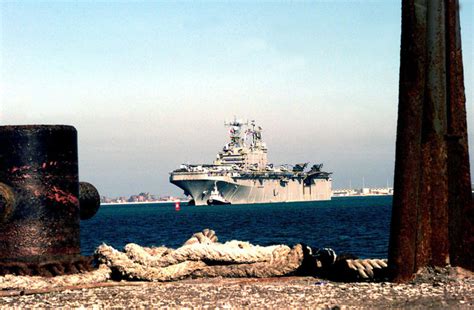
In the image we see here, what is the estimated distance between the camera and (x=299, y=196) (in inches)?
5768

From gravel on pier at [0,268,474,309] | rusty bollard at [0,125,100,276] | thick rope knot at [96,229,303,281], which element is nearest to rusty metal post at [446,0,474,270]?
gravel on pier at [0,268,474,309]

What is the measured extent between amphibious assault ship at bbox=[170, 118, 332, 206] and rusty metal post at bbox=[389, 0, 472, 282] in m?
117

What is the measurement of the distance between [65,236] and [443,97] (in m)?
2.81

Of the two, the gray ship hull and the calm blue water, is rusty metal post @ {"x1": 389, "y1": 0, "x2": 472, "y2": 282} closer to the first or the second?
the calm blue water

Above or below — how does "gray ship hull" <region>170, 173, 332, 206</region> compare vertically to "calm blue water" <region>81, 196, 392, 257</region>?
above

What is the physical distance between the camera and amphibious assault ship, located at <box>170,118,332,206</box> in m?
126

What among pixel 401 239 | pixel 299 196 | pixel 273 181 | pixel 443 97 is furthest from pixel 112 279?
pixel 299 196

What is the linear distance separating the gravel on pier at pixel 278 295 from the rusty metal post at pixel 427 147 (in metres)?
0.22

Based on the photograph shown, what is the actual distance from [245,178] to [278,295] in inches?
5000

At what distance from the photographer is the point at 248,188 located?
13225cm

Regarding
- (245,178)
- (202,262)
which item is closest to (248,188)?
(245,178)

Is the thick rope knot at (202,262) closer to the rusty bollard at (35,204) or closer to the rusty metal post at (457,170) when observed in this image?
the rusty bollard at (35,204)

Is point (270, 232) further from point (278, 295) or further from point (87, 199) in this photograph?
point (278, 295)

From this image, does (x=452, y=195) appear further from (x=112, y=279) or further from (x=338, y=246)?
(x=338, y=246)
